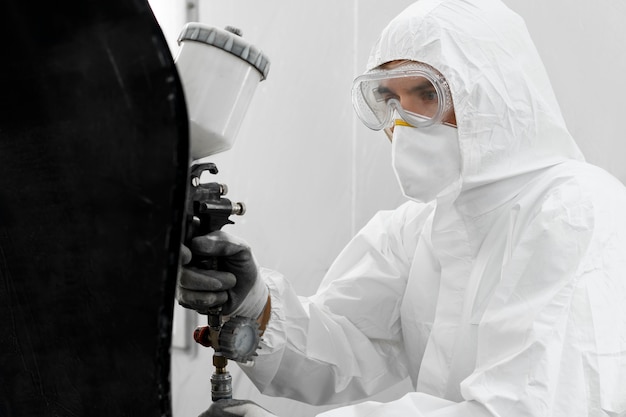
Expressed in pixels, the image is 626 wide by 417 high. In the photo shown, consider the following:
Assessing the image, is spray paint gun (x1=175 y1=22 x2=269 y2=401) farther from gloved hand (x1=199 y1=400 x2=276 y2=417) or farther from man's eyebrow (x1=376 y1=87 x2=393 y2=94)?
man's eyebrow (x1=376 y1=87 x2=393 y2=94)

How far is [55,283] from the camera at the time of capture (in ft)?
1.86

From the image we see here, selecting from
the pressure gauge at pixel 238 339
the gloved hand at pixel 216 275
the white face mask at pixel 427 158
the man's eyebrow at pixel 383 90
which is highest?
the man's eyebrow at pixel 383 90

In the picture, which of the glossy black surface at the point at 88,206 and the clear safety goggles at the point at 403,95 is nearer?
the glossy black surface at the point at 88,206

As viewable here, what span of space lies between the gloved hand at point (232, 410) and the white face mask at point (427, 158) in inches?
20.5

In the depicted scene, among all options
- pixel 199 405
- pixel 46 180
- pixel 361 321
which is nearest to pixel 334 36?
pixel 361 321

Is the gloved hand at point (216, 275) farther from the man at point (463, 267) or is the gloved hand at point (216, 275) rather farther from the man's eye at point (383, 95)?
the man's eye at point (383, 95)

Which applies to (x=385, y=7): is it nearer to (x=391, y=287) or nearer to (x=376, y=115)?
(x=376, y=115)

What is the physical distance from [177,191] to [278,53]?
1.52m

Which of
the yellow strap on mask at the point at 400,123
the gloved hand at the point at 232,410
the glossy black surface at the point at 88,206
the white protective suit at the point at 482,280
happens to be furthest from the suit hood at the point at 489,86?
the glossy black surface at the point at 88,206

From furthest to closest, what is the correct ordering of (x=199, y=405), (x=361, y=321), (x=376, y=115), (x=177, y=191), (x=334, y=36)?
(x=334, y=36) → (x=199, y=405) → (x=361, y=321) → (x=376, y=115) → (x=177, y=191)

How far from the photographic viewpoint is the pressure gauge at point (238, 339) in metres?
0.98

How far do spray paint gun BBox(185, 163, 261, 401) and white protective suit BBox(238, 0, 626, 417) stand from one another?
233 mm

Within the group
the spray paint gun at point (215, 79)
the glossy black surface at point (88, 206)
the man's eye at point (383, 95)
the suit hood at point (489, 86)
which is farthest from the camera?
the man's eye at point (383, 95)

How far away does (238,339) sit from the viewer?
3.24 ft
